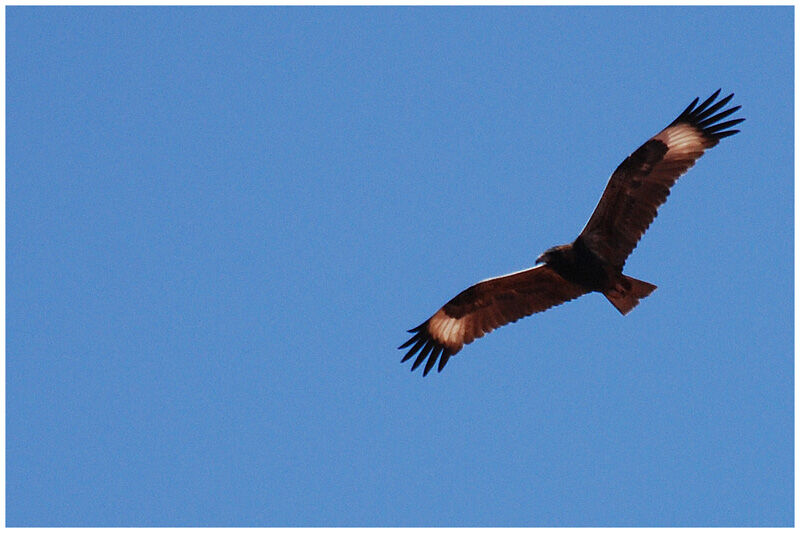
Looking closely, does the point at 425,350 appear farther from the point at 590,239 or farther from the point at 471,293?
the point at 590,239

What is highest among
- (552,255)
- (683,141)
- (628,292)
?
(683,141)

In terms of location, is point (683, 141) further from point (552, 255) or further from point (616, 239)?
point (552, 255)

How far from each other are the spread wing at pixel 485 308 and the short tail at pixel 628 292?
0.39 meters

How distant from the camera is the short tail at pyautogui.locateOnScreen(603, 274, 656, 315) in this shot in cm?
1006

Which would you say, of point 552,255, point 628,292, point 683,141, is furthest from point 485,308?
point 683,141

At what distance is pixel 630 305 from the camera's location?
33.2ft

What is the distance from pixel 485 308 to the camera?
10.8m

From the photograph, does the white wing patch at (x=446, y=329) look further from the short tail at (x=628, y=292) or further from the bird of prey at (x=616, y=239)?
the short tail at (x=628, y=292)

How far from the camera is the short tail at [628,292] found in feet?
33.0

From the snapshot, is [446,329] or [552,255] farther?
[446,329]

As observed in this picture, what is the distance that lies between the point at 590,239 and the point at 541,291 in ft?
2.93

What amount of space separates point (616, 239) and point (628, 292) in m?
0.60

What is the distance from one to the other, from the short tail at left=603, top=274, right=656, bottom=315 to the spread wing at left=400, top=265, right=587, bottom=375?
1.29 ft

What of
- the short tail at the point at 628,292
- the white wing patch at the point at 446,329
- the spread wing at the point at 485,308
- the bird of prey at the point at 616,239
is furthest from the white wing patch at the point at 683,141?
the white wing patch at the point at 446,329
